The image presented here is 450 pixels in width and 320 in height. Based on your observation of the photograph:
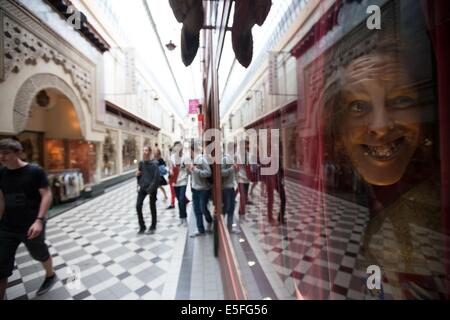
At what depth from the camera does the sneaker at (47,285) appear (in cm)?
200

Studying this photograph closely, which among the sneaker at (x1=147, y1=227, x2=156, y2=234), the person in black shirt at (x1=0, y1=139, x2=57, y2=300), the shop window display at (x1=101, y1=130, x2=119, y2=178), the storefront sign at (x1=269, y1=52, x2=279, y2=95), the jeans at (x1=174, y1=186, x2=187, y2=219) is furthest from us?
the shop window display at (x1=101, y1=130, x2=119, y2=178)

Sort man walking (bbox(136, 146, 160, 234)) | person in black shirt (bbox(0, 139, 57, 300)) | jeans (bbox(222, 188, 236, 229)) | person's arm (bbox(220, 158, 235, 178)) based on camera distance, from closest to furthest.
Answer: person in black shirt (bbox(0, 139, 57, 300))
jeans (bbox(222, 188, 236, 229))
person's arm (bbox(220, 158, 235, 178))
man walking (bbox(136, 146, 160, 234))

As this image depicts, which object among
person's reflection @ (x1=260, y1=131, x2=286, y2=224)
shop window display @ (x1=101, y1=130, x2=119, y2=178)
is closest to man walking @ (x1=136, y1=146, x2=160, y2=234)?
person's reflection @ (x1=260, y1=131, x2=286, y2=224)

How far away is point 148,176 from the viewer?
11.1 ft

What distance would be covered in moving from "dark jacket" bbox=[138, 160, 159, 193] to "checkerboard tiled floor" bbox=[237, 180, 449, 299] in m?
2.79

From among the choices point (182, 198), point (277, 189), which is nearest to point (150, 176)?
point (182, 198)

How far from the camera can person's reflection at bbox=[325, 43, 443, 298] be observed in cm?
34

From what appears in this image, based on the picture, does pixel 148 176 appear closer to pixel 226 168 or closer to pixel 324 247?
pixel 226 168

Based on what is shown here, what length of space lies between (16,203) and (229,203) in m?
2.06

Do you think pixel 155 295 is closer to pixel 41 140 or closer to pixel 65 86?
pixel 65 86

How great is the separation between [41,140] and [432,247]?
851cm

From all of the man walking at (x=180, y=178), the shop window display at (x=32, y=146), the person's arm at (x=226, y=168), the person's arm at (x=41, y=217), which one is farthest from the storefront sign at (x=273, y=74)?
the shop window display at (x=32, y=146)

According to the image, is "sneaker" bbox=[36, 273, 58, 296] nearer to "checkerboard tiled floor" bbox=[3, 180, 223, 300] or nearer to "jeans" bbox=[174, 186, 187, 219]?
"checkerboard tiled floor" bbox=[3, 180, 223, 300]
